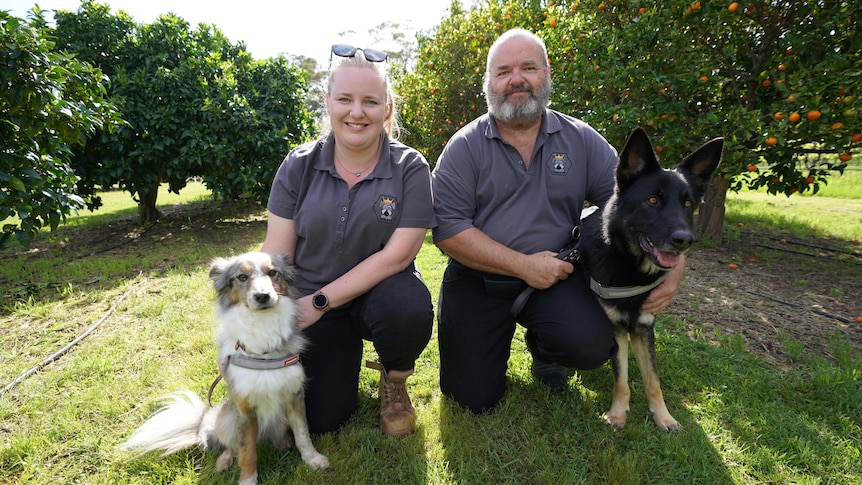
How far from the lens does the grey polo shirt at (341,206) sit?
2.51m

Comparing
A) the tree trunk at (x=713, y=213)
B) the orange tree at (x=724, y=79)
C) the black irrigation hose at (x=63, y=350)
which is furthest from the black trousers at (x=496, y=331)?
the tree trunk at (x=713, y=213)

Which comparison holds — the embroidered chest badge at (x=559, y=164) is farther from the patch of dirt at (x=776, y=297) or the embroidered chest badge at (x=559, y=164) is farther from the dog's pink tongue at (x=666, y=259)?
the patch of dirt at (x=776, y=297)

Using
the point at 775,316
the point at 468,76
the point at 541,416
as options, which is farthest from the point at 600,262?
the point at 468,76

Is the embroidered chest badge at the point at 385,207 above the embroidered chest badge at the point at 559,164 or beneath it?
beneath

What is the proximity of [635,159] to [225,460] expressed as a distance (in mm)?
2815

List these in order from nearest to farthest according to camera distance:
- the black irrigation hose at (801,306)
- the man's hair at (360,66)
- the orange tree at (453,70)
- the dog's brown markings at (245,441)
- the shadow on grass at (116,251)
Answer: the dog's brown markings at (245,441) → the man's hair at (360,66) → the black irrigation hose at (801,306) → the shadow on grass at (116,251) → the orange tree at (453,70)

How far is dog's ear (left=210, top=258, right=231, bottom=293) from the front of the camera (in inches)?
88.4

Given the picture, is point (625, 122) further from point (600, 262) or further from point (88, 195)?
point (88, 195)

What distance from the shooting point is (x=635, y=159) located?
2428mm

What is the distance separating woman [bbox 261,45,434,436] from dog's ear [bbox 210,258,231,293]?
12.6 inches

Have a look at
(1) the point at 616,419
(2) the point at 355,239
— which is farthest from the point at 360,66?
(1) the point at 616,419

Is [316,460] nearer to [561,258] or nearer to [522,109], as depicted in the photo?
[561,258]

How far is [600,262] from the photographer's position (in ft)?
8.59

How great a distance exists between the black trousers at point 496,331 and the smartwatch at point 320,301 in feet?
2.98
